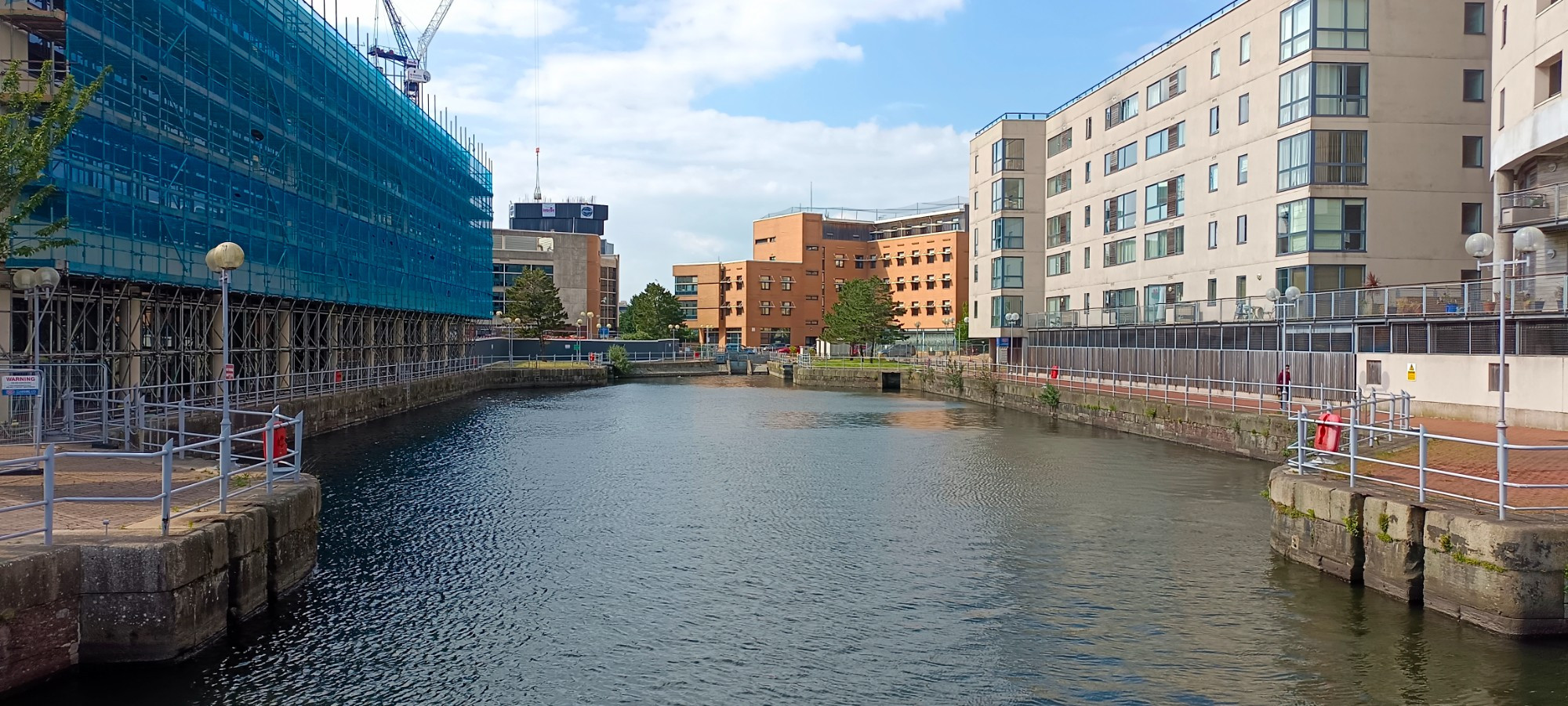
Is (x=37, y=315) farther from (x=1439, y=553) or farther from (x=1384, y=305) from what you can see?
(x=1384, y=305)

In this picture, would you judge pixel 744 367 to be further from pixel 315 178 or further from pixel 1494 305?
pixel 1494 305

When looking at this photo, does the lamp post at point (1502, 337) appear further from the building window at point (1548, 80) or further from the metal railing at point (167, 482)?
the metal railing at point (167, 482)

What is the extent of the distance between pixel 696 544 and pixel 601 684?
7.40 meters

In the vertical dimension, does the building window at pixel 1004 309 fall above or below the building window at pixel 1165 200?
below

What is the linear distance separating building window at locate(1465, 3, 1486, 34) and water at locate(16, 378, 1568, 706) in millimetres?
22657

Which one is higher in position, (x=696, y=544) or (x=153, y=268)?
(x=153, y=268)

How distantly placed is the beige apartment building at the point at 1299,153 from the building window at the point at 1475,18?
1.5 inches

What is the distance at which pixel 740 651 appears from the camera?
1312 cm

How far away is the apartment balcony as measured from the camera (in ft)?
88.8

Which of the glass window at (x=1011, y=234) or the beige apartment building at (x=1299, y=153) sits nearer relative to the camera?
the beige apartment building at (x=1299, y=153)

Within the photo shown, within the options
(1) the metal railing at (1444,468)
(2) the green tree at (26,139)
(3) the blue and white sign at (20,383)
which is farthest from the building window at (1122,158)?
(3) the blue and white sign at (20,383)

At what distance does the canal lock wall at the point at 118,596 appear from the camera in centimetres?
1056

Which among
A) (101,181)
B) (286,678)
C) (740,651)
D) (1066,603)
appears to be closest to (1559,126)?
(1066,603)

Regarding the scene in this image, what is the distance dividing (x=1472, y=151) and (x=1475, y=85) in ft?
8.05
